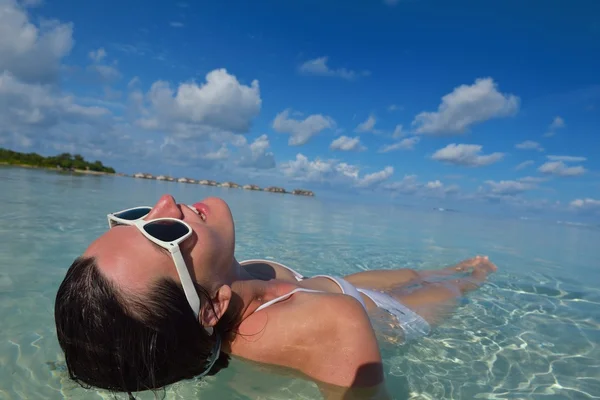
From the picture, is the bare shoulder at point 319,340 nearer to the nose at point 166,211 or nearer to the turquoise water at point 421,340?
the turquoise water at point 421,340

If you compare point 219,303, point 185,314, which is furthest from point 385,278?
point 185,314

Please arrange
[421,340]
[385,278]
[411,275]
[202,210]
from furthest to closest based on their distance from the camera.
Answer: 1. [411,275]
2. [385,278]
3. [421,340]
4. [202,210]

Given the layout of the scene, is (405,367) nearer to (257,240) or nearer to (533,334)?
(533,334)

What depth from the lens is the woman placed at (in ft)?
5.95

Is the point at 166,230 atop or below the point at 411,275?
atop

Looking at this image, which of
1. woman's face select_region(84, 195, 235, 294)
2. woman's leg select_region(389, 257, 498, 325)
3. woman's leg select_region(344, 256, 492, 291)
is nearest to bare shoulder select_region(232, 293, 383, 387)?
woman's face select_region(84, 195, 235, 294)

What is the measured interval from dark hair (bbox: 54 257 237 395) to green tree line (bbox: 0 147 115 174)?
55.8m

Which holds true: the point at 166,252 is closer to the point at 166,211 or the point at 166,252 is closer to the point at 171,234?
the point at 171,234

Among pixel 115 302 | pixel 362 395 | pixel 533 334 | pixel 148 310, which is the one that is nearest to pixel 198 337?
pixel 148 310

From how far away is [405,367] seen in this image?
2906mm

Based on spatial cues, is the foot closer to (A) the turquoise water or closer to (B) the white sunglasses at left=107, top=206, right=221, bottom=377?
(A) the turquoise water

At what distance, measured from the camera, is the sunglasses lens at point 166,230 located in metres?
2.08

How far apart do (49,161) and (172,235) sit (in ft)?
Result: 203

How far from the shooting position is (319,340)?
2.20 metres
